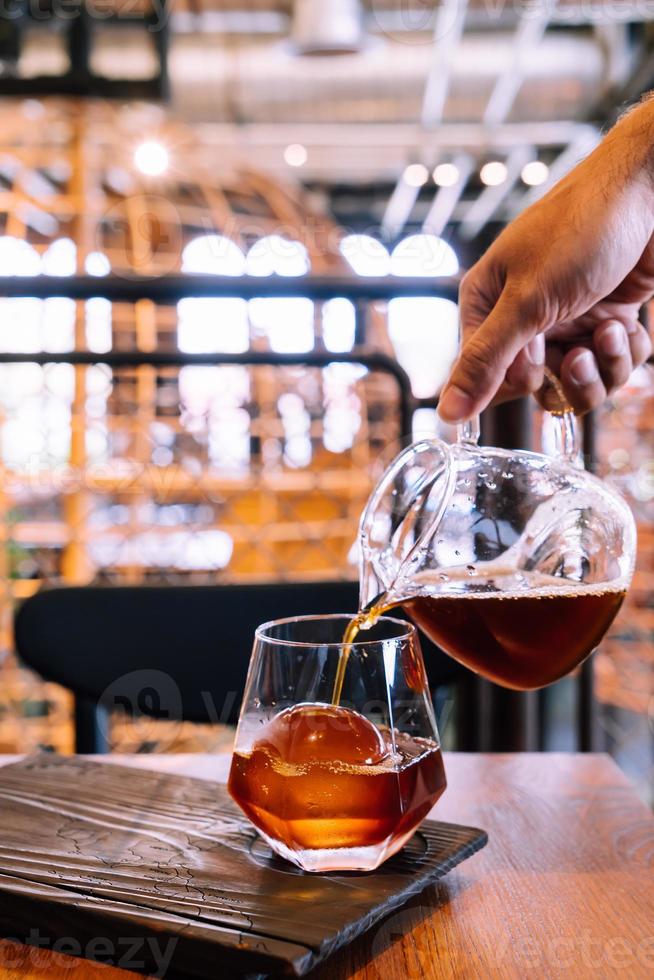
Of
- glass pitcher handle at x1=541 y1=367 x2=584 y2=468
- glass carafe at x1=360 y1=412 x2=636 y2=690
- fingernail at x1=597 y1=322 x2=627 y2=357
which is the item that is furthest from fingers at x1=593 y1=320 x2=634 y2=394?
glass carafe at x1=360 y1=412 x2=636 y2=690

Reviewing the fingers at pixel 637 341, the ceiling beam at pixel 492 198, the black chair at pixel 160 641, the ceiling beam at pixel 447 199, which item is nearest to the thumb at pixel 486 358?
the fingers at pixel 637 341

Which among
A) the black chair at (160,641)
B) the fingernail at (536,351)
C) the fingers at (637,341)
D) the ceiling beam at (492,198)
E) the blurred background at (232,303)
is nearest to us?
the fingernail at (536,351)

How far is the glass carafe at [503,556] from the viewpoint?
2.07 feet

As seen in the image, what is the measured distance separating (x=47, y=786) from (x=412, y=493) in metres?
0.33

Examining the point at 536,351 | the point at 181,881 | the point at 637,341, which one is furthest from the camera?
→ the point at 637,341

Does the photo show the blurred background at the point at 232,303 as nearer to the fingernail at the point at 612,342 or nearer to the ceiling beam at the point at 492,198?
the fingernail at the point at 612,342

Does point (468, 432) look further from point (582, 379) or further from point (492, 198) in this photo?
point (492, 198)

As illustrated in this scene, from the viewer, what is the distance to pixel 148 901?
50cm

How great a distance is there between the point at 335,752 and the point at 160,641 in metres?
0.66

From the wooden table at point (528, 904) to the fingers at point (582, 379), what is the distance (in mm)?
329

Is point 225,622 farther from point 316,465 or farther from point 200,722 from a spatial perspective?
point 316,465

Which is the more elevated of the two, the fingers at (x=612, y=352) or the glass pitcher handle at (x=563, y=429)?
the fingers at (x=612, y=352)

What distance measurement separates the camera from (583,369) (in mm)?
902

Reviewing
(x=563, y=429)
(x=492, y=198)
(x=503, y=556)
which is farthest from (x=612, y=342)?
(x=492, y=198)
